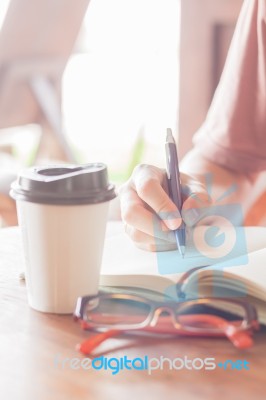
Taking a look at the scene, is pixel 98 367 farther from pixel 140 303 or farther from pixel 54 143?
pixel 54 143

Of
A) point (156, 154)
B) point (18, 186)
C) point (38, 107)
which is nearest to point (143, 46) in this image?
point (156, 154)

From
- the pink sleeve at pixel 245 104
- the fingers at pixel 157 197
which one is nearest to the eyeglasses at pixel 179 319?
the fingers at pixel 157 197

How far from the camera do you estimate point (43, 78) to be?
286cm

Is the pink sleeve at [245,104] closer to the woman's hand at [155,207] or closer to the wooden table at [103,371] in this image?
the woman's hand at [155,207]

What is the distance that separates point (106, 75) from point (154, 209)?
3.44m

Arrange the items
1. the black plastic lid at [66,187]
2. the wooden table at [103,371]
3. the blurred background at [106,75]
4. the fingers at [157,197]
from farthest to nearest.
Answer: the blurred background at [106,75]
the fingers at [157,197]
the black plastic lid at [66,187]
the wooden table at [103,371]

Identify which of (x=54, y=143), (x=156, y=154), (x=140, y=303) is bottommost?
(x=156, y=154)

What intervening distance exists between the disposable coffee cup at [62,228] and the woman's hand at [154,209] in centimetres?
10

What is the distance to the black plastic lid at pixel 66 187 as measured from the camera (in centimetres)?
65

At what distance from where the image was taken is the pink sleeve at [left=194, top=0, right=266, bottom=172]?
1.28 m

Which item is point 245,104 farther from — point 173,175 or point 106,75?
point 106,75

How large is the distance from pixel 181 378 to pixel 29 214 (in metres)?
0.22

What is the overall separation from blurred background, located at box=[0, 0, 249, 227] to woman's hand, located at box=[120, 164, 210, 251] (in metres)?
0.62

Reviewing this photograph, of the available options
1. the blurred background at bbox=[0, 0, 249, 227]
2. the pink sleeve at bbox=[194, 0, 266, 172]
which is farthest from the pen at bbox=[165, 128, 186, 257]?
the blurred background at bbox=[0, 0, 249, 227]
